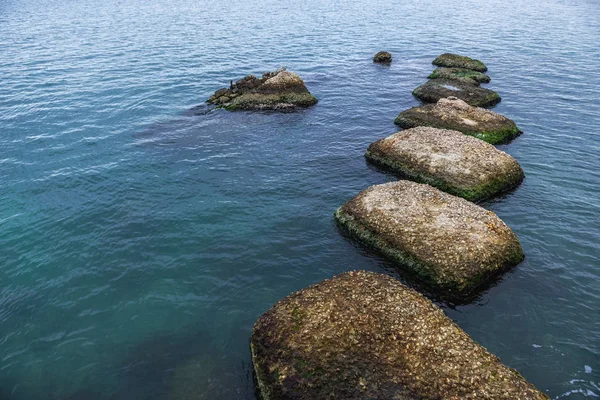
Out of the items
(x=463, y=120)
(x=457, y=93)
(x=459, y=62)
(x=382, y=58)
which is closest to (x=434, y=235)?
(x=463, y=120)

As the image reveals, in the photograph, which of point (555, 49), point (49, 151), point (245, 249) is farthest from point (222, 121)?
point (555, 49)

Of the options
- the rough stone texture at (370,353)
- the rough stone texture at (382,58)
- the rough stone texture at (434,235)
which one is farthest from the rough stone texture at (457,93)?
the rough stone texture at (370,353)

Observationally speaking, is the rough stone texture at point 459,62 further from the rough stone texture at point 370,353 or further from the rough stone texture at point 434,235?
the rough stone texture at point 370,353

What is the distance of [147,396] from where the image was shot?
51.2 ft

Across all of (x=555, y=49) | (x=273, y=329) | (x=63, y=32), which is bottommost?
(x=273, y=329)

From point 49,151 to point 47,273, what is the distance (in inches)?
666

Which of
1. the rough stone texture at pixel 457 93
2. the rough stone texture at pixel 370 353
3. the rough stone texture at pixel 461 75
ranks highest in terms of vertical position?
the rough stone texture at pixel 461 75

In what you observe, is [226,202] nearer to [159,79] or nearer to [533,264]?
[533,264]

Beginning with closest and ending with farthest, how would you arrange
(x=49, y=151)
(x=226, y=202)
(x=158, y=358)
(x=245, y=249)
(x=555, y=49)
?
(x=158, y=358)
(x=245, y=249)
(x=226, y=202)
(x=49, y=151)
(x=555, y=49)

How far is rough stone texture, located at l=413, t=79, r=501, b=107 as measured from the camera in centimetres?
4322

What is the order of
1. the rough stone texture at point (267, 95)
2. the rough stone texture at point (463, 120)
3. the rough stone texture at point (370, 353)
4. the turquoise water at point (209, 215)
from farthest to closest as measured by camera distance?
1. the rough stone texture at point (267, 95)
2. the rough stone texture at point (463, 120)
3. the turquoise water at point (209, 215)
4. the rough stone texture at point (370, 353)

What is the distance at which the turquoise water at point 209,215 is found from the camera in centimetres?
1716

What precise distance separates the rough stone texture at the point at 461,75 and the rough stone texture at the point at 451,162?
20968mm

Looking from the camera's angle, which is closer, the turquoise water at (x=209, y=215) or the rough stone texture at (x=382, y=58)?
the turquoise water at (x=209, y=215)
